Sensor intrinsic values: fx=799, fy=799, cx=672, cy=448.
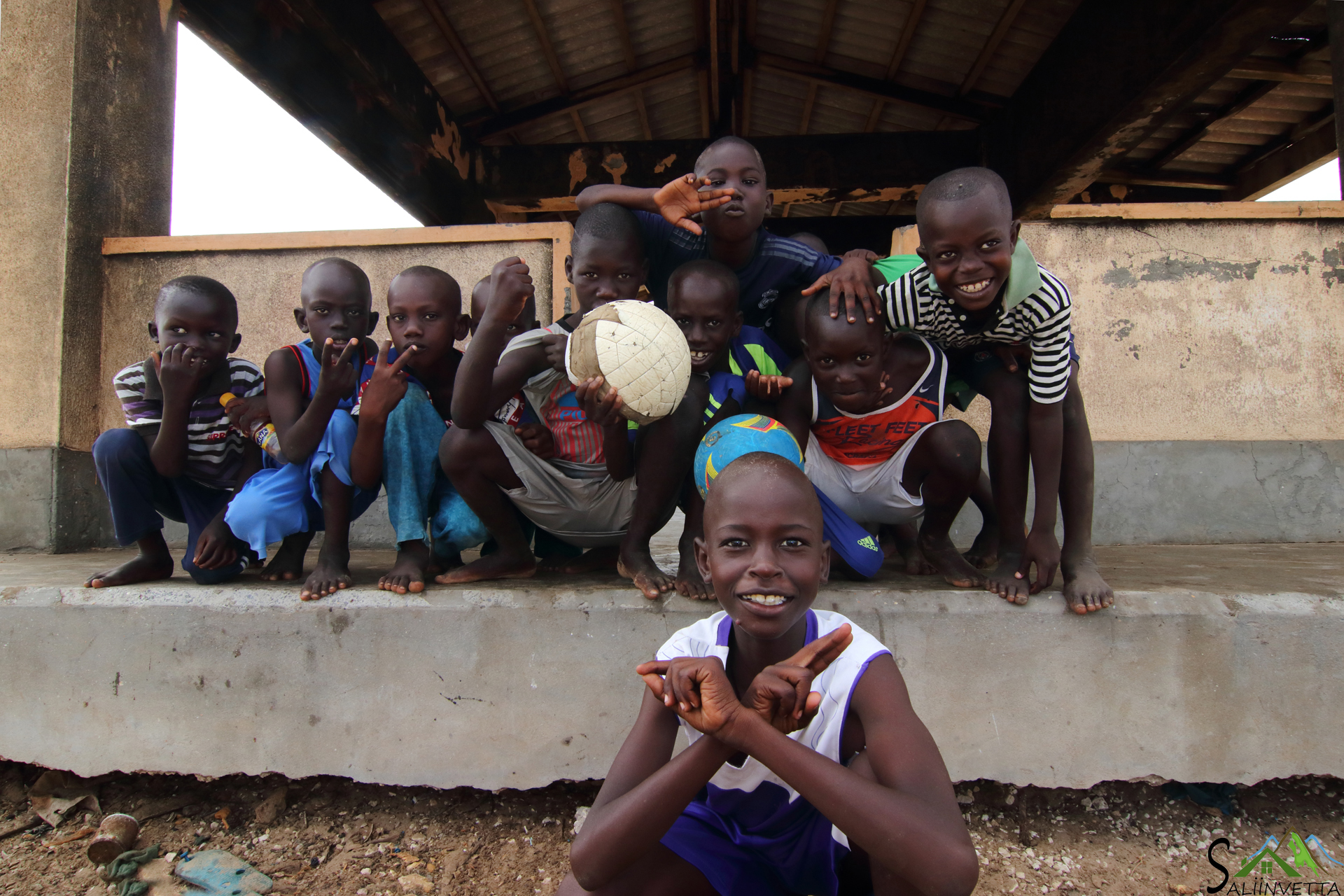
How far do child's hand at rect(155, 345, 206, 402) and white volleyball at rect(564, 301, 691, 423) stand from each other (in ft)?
3.94

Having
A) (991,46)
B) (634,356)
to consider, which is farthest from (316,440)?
(991,46)

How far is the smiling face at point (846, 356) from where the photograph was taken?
2.21 metres

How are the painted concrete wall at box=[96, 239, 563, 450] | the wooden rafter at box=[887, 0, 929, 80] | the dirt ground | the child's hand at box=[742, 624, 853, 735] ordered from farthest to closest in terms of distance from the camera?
the wooden rafter at box=[887, 0, 929, 80] → the painted concrete wall at box=[96, 239, 563, 450] → the dirt ground → the child's hand at box=[742, 624, 853, 735]

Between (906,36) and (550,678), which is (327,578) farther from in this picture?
(906,36)

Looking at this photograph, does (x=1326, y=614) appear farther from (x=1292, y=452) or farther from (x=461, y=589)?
(x=461, y=589)

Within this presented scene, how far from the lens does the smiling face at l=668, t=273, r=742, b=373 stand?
7.48 feet

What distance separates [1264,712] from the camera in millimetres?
2061

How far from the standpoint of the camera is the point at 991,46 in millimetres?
5703

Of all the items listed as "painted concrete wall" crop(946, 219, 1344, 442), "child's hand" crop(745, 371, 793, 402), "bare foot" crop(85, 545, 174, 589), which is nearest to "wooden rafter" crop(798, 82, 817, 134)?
"painted concrete wall" crop(946, 219, 1344, 442)

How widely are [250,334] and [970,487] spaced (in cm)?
322

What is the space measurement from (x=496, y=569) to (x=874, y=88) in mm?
5857

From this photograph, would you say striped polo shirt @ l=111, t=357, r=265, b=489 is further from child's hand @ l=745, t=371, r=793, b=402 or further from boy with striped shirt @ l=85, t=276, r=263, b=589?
child's hand @ l=745, t=371, r=793, b=402

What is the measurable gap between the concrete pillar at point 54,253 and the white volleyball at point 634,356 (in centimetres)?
282

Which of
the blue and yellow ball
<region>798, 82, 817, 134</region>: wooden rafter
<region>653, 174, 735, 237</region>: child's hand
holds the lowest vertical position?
the blue and yellow ball
